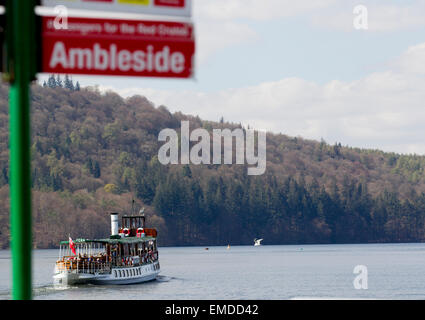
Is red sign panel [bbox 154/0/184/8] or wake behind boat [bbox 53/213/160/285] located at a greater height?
red sign panel [bbox 154/0/184/8]

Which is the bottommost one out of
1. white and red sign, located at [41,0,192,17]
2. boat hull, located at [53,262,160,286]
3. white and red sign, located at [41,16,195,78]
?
boat hull, located at [53,262,160,286]

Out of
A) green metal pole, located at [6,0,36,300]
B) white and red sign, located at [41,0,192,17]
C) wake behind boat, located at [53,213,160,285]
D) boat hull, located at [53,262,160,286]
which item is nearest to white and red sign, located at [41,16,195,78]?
white and red sign, located at [41,0,192,17]

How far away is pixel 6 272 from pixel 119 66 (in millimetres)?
134667

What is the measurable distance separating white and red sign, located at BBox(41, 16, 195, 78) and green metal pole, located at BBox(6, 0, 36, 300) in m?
0.60

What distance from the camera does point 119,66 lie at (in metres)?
9.45

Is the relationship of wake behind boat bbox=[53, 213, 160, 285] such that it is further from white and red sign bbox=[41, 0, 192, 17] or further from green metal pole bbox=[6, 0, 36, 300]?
green metal pole bbox=[6, 0, 36, 300]

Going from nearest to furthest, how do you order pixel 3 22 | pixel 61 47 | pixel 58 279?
pixel 3 22 < pixel 61 47 < pixel 58 279

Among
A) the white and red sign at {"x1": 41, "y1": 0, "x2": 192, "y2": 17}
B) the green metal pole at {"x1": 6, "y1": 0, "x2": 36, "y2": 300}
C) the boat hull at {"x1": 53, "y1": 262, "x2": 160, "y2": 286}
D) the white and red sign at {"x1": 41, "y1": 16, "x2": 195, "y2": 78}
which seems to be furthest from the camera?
the boat hull at {"x1": 53, "y1": 262, "x2": 160, "y2": 286}

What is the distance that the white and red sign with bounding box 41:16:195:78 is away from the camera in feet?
30.5

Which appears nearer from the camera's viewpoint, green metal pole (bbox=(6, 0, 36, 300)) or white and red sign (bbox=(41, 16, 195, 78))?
green metal pole (bbox=(6, 0, 36, 300))

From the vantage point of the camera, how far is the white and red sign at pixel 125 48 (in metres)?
9.29
